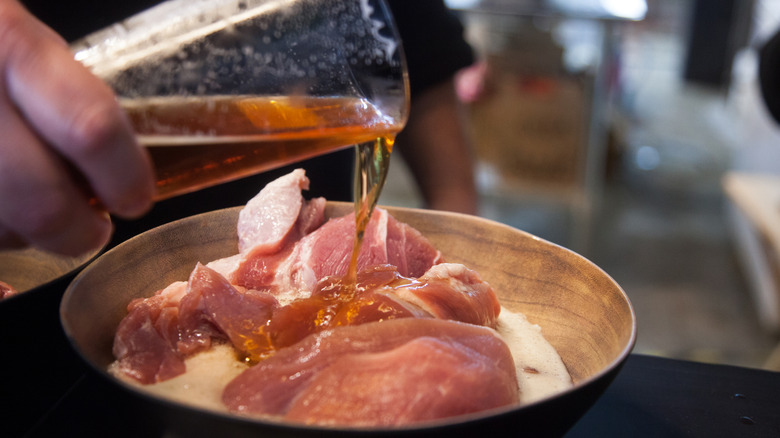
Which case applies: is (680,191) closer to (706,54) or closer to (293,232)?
(706,54)

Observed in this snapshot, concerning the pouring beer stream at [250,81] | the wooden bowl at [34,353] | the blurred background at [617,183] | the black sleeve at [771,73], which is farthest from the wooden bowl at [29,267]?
the blurred background at [617,183]

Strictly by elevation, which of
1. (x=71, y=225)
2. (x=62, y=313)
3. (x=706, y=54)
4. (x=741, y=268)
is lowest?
(x=741, y=268)

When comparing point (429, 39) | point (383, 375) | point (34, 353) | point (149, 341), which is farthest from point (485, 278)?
point (429, 39)

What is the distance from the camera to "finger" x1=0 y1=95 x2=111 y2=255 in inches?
24.2

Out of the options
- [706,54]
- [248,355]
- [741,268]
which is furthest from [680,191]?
[248,355]

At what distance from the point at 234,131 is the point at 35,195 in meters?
0.22

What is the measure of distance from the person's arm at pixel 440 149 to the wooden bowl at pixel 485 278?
722mm

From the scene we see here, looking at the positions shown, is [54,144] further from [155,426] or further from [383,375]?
[383,375]

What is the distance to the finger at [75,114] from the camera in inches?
23.7

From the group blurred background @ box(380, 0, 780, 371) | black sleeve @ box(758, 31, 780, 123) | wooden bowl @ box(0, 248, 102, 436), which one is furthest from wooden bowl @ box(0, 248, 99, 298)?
blurred background @ box(380, 0, 780, 371)

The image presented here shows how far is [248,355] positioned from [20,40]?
1.68 ft

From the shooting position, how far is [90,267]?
0.93m

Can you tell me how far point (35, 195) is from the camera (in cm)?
Result: 63

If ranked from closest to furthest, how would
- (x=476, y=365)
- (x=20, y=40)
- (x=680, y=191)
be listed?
(x=20, y=40) → (x=476, y=365) → (x=680, y=191)
